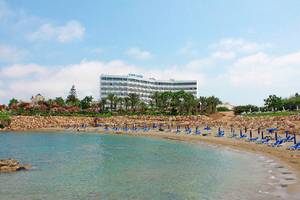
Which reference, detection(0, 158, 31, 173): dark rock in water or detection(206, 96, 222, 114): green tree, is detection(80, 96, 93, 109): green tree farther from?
detection(0, 158, 31, 173): dark rock in water

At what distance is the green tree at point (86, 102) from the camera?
395ft

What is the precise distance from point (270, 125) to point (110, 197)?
49248 mm

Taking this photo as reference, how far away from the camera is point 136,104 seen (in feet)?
379

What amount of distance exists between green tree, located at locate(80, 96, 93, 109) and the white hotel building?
3311 cm

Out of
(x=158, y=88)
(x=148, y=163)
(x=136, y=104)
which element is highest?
(x=158, y=88)

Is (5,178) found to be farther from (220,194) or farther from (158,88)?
(158,88)

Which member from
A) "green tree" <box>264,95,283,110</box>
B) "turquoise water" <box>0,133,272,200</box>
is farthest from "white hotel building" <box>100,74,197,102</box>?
"turquoise water" <box>0,133,272,200</box>

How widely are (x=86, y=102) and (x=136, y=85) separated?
154 feet

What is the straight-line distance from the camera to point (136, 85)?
16412 cm

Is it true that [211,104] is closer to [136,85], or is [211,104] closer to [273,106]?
[273,106]

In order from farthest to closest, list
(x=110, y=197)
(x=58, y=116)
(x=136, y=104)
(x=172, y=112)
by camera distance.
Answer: (x=136, y=104)
(x=172, y=112)
(x=58, y=116)
(x=110, y=197)

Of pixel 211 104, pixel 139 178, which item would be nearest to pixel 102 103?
pixel 211 104

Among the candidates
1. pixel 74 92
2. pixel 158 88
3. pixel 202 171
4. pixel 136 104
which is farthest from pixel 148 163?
pixel 158 88

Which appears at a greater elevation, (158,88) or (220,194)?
(158,88)
